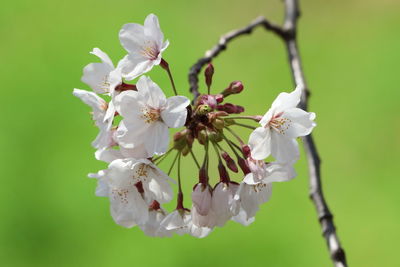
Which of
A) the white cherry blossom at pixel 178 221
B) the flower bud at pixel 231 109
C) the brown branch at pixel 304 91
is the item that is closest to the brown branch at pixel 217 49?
the brown branch at pixel 304 91

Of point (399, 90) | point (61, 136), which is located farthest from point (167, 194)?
point (399, 90)

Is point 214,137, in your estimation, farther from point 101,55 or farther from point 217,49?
point 217,49

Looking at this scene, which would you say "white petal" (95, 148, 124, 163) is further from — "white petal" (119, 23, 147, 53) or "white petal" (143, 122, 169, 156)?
"white petal" (119, 23, 147, 53)

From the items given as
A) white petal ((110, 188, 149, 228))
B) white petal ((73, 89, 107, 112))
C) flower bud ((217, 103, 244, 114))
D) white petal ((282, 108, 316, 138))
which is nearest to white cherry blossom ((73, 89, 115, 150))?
white petal ((73, 89, 107, 112))

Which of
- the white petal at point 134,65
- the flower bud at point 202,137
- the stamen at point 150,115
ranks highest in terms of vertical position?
the white petal at point 134,65

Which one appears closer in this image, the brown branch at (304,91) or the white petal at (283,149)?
the white petal at (283,149)

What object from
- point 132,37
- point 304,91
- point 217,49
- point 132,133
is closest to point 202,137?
point 132,133

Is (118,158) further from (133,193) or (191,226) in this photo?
(191,226)

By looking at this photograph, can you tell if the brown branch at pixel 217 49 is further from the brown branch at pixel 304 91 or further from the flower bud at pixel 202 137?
the flower bud at pixel 202 137
